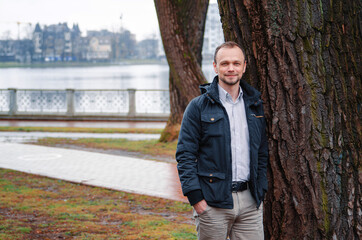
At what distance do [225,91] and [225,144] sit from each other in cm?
34

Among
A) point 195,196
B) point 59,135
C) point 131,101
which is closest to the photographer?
point 195,196

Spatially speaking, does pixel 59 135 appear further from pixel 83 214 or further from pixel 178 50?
pixel 83 214

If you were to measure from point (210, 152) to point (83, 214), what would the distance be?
372 cm

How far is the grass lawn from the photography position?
538cm

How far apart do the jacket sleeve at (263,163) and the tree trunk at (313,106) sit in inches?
4.3

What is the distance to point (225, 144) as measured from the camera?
294 centimetres

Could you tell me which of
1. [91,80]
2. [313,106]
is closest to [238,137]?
[313,106]

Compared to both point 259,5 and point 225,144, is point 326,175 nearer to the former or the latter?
point 225,144

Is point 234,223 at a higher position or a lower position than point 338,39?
lower

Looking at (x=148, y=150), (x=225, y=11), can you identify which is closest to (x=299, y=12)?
(x=225, y=11)

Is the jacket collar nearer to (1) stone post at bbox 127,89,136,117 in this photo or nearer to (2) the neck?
(2) the neck

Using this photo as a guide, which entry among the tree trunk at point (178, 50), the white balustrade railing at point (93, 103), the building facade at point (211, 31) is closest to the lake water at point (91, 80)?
the building facade at point (211, 31)

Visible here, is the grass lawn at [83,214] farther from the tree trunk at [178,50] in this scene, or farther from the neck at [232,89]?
the tree trunk at [178,50]

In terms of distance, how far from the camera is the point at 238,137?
2988 millimetres
